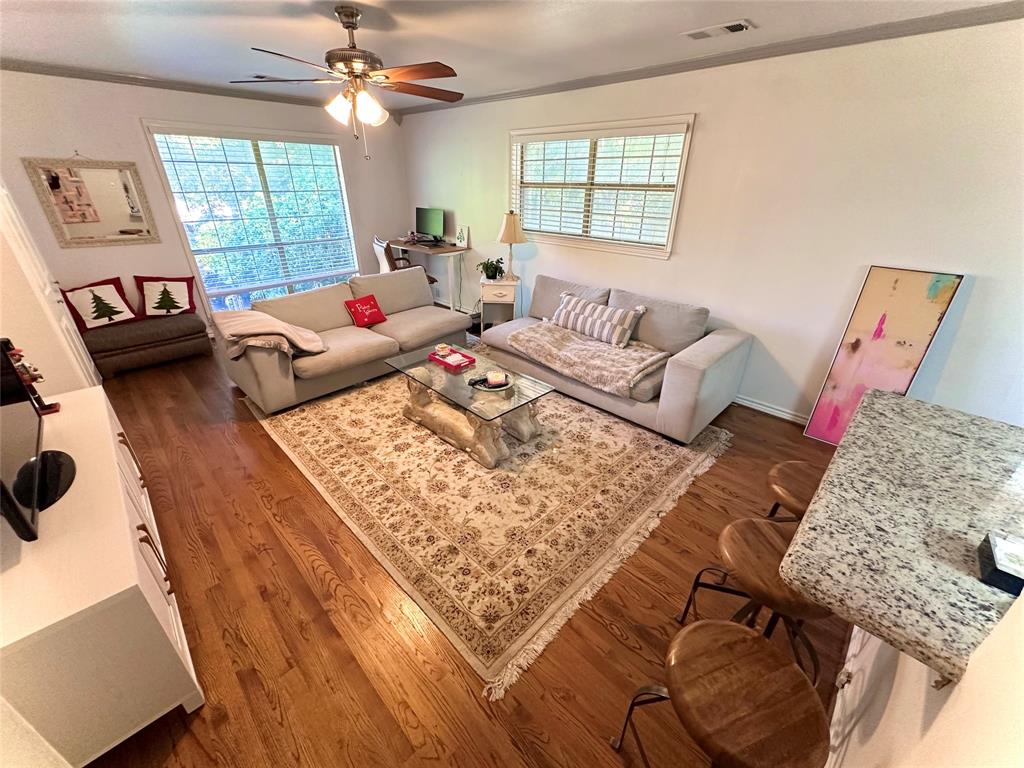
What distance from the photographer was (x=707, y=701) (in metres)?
0.92

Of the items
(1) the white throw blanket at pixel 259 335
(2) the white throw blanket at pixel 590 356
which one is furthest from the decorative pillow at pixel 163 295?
(2) the white throw blanket at pixel 590 356

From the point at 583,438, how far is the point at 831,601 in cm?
210

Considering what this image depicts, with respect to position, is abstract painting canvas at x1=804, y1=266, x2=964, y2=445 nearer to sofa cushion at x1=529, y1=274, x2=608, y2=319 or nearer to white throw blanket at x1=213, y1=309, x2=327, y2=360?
sofa cushion at x1=529, y1=274, x2=608, y2=319

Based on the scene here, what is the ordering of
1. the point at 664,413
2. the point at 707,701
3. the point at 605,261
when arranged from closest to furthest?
1. the point at 707,701
2. the point at 664,413
3. the point at 605,261

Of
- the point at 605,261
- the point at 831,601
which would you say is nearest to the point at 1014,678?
the point at 831,601

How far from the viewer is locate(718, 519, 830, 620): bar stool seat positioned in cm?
118

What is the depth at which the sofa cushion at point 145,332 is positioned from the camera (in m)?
3.50

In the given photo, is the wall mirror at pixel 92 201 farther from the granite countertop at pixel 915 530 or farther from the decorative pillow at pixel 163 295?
the granite countertop at pixel 915 530

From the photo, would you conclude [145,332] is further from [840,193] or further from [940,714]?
[840,193]

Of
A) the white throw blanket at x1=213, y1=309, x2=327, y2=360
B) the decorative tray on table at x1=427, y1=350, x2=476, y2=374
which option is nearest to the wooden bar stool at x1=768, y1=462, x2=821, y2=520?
the decorative tray on table at x1=427, y1=350, x2=476, y2=374

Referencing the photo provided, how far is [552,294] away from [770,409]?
2113 mm

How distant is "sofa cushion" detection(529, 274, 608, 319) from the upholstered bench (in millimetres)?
3350

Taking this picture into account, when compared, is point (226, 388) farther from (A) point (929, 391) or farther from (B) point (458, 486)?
(A) point (929, 391)

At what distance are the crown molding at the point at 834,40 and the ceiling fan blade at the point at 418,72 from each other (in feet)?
5.91
